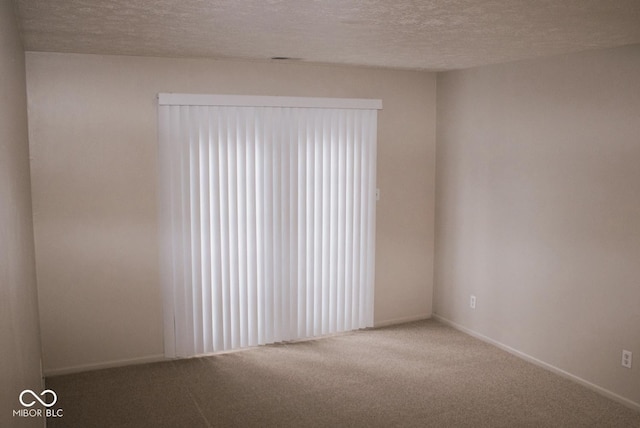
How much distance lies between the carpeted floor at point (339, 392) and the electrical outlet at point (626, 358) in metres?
0.29

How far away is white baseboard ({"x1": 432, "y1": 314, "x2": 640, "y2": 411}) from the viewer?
4062 millimetres

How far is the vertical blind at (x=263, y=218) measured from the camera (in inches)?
187

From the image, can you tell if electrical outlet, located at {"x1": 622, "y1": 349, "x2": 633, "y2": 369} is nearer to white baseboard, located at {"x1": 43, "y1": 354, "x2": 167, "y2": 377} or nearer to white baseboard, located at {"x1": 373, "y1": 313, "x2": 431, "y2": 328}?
white baseboard, located at {"x1": 373, "y1": 313, "x2": 431, "y2": 328}

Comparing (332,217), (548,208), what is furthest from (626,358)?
(332,217)

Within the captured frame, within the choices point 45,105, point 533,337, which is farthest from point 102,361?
point 533,337

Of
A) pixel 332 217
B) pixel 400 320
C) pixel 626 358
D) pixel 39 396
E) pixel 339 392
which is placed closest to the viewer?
pixel 39 396

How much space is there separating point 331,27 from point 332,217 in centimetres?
231

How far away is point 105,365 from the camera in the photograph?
4.68m

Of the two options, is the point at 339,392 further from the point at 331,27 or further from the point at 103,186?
the point at 331,27

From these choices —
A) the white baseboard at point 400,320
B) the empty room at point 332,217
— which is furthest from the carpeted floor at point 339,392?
the white baseboard at point 400,320

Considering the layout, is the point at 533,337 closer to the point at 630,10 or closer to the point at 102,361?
the point at 630,10

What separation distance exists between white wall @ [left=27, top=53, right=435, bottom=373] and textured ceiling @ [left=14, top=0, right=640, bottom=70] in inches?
10.0

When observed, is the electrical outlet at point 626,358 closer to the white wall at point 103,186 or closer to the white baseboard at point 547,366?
the white baseboard at point 547,366

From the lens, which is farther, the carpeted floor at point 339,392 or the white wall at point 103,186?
the white wall at point 103,186
